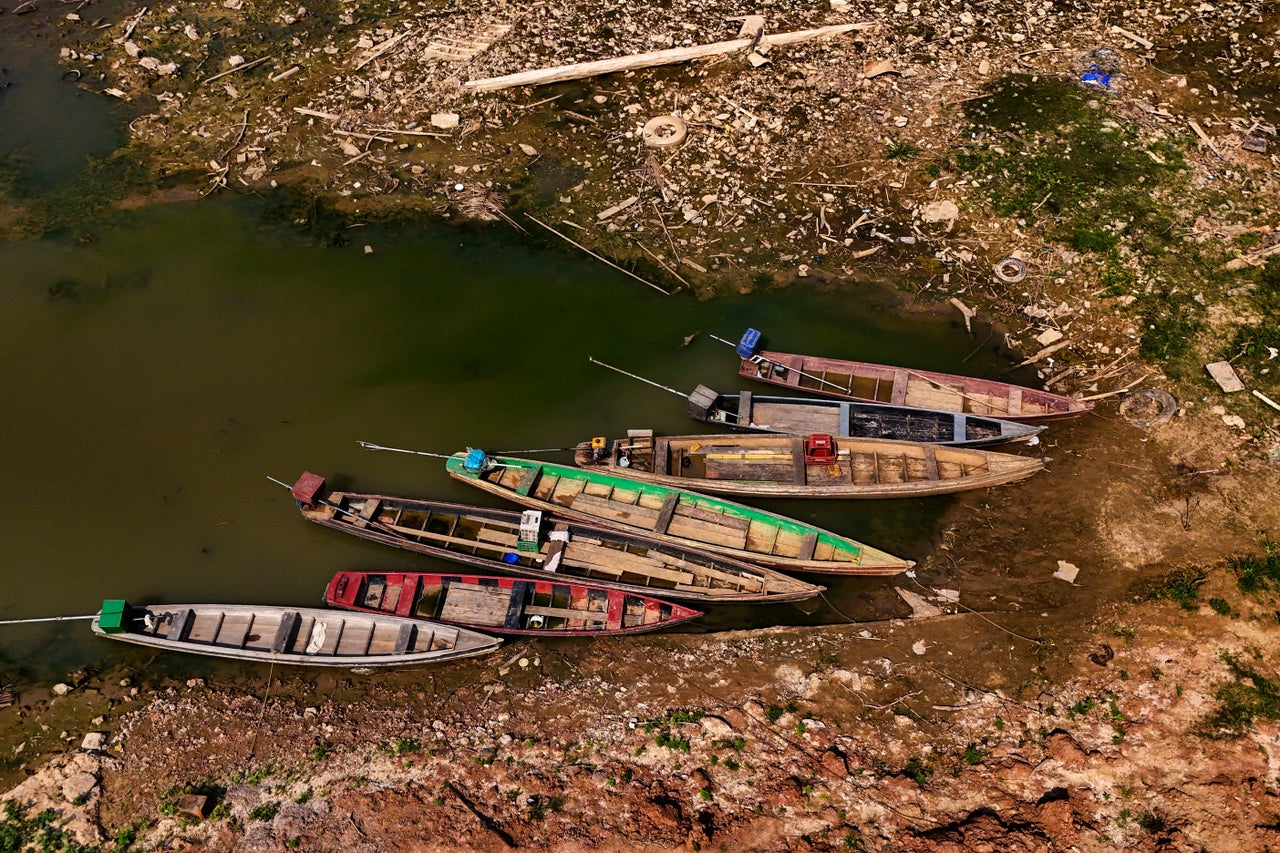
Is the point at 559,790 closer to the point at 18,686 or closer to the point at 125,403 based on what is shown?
the point at 18,686

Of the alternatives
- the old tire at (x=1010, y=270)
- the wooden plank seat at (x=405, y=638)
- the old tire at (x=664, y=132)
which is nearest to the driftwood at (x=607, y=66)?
the old tire at (x=664, y=132)

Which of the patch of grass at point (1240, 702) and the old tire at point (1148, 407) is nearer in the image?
the patch of grass at point (1240, 702)

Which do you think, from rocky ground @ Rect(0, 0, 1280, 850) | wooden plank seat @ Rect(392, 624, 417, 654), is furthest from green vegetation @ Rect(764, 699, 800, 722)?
wooden plank seat @ Rect(392, 624, 417, 654)

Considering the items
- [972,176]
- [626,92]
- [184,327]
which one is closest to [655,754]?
[184,327]

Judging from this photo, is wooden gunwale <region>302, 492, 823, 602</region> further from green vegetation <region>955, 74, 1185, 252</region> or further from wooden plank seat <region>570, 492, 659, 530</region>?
green vegetation <region>955, 74, 1185, 252</region>

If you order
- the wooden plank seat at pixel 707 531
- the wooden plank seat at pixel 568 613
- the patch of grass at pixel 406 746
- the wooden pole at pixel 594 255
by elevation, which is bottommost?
the patch of grass at pixel 406 746

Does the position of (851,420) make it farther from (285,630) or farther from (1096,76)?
(1096,76)

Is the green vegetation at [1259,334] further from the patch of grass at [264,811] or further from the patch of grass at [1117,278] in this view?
the patch of grass at [264,811]
